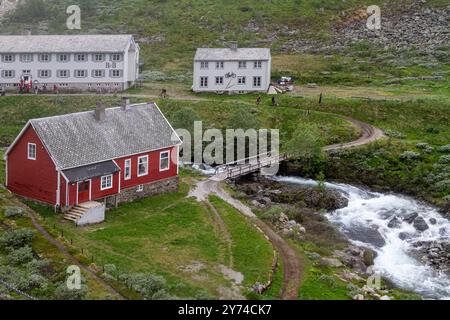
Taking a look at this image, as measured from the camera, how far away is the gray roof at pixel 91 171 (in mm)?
47803

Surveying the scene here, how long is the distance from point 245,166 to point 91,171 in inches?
766

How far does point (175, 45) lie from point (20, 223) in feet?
275

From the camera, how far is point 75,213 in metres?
47.7

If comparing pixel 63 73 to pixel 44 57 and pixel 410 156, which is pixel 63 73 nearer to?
pixel 44 57

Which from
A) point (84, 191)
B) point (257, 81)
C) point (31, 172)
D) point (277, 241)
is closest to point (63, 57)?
point (257, 81)

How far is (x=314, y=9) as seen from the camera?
138 metres

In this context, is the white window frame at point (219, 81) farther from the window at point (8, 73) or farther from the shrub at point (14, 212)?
the shrub at point (14, 212)

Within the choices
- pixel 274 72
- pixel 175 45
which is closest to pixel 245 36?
pixel 175 45

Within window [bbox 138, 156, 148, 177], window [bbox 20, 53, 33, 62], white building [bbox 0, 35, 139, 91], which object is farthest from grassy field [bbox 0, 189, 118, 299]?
window [bbox 20, 53, 33, 62]

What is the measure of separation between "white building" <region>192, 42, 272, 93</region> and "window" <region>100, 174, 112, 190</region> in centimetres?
3950

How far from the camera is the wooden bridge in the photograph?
61.9m

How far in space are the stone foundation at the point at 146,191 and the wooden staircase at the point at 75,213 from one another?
326cm

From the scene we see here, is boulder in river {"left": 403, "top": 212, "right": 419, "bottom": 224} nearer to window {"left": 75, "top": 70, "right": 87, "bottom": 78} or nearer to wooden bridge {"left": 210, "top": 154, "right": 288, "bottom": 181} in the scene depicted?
wooden bridge {"left": 210, "top": 154, "right": 288, "bottom": 181}

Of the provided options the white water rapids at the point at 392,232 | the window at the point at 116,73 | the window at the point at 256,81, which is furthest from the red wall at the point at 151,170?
the window at the point at 116,73
